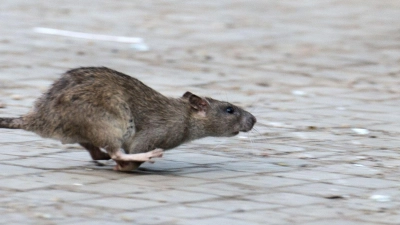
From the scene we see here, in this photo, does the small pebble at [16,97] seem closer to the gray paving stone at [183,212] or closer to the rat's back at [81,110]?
the rat's back at [81,110]

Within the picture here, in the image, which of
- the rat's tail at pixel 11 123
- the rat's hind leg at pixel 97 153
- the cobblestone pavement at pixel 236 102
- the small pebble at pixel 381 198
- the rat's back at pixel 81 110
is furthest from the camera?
the rat's hind leg at pixel 97 153

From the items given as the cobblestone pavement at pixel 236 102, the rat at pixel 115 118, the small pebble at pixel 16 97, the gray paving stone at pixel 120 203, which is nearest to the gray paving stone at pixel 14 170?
the cobblestone pavement at pixel 236 102

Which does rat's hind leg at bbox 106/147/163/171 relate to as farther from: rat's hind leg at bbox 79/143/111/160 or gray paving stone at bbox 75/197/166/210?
gray paving stone at bbox 75/197/166/210

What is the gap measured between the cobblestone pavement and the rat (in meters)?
0.19

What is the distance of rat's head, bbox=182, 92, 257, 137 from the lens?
6.40m

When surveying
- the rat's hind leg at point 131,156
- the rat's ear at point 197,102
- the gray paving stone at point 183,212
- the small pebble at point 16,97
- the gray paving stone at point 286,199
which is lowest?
the gray paving stone at point 286,199

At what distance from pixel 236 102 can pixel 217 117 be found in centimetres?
263

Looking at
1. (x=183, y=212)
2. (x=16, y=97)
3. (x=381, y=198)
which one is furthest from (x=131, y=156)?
(x=16, y=97)

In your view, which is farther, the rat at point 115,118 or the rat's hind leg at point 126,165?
the rat's hind leg at point 126,165

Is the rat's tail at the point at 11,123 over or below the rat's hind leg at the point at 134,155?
over

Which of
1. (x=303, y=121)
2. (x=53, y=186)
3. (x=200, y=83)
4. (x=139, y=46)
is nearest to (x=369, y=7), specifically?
(x=139, y=46)

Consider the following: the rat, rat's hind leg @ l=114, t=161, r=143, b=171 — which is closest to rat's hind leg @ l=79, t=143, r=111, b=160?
the rat

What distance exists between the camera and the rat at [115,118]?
589 cm

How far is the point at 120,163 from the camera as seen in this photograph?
6.07m
